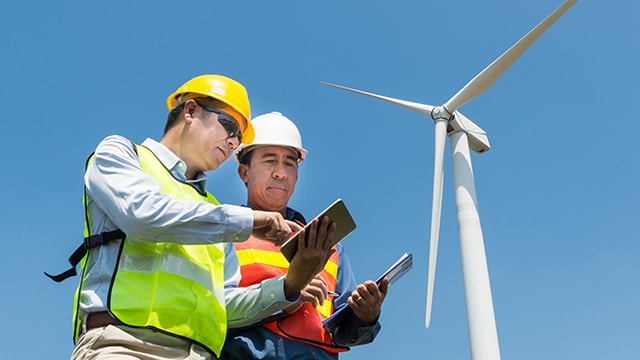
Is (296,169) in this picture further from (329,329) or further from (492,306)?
(492,306)

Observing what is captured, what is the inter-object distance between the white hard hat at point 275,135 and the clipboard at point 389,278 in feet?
4.97

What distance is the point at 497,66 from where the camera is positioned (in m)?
15.0

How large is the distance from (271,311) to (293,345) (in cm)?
49

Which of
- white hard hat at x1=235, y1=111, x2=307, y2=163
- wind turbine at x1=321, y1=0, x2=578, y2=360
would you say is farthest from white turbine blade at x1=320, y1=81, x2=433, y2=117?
white hard hat at x1=235, y1=111, x2=307, y2=163

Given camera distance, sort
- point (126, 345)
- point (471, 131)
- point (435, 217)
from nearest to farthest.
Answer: point (126, 345)
point (435, 217)
point (471, 131)

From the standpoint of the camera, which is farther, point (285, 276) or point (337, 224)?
point (285, 276)

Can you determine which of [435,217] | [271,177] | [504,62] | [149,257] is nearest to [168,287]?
[149,257]

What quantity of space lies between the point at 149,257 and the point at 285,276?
45.7 inches

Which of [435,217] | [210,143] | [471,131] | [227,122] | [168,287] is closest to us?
[168,287]

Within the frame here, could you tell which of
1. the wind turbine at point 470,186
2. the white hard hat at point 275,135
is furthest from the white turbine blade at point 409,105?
the white hard hat at point 275,135

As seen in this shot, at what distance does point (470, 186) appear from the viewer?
14.4 meters

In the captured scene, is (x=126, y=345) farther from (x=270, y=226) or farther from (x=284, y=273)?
(x=284, y=273)

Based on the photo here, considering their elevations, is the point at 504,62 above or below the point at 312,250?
above

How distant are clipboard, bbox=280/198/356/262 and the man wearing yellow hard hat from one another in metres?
0.07
